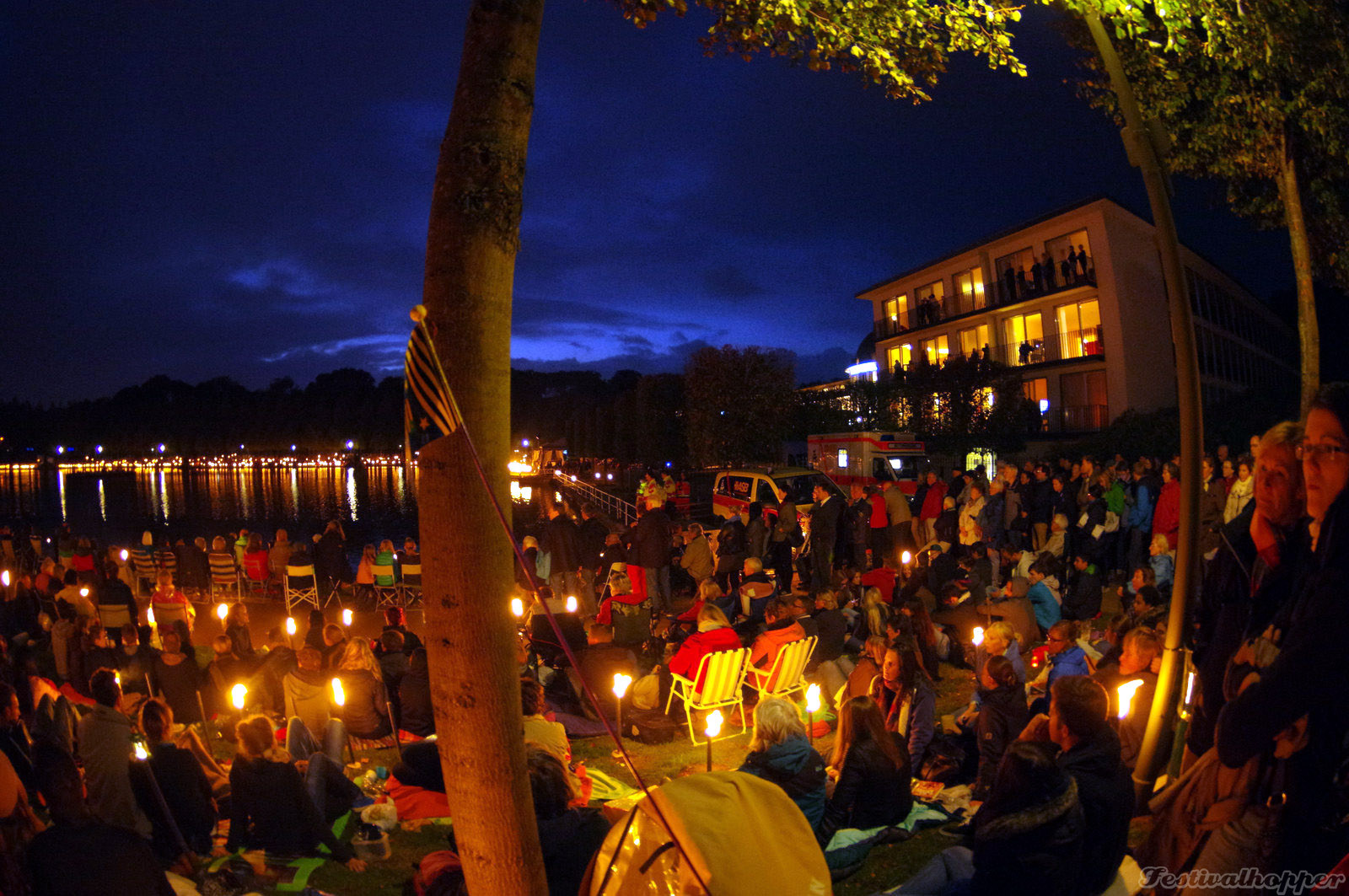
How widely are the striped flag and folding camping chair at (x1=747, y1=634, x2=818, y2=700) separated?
5.53 metres

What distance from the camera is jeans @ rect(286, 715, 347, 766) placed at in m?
6.39

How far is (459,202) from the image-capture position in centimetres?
236

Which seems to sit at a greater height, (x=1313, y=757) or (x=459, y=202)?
(x=459, y=202)

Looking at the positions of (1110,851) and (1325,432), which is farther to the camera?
(1110,851)

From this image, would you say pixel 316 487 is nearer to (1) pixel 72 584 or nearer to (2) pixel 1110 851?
(1) pixel 72 584

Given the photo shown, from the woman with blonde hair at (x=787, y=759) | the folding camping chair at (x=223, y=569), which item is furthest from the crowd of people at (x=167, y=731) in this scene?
the folding camping chair at (x=223, y=569)

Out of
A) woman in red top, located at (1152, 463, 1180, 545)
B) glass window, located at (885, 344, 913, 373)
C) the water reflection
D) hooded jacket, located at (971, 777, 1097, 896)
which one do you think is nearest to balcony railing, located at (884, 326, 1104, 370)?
glass window, located at (885, 344, 913, 373)

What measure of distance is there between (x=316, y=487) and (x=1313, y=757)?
104 metres

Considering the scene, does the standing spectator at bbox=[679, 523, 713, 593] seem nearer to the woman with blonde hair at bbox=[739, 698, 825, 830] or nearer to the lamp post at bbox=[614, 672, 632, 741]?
the lamp post at bbox=[614, 672, 632, 741]

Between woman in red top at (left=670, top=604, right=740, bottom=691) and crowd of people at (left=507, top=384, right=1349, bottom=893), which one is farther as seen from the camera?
woman in red top at (left=670, top=604, right=740, bottom=691)

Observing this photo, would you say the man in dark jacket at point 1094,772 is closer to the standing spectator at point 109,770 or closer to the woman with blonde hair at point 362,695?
the standing spectator at point 109,770

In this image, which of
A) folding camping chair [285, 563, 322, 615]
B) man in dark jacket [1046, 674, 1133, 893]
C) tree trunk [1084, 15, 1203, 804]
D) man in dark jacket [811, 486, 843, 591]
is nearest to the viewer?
man in dark jacket [1046, 674, 1133, 893]

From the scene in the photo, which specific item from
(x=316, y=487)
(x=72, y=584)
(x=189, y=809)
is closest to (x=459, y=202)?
(x=189, y=809)

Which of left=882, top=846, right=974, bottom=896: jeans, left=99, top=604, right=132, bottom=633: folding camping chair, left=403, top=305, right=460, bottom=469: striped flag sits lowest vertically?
left=882, top=846, right=974, bottom=896: jeans
